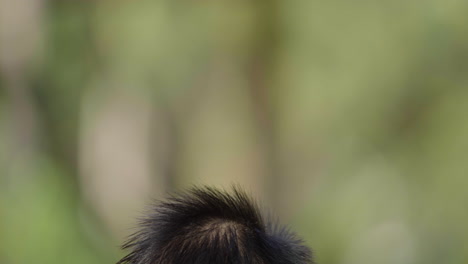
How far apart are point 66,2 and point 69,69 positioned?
64 centimetres

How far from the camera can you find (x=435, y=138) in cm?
711

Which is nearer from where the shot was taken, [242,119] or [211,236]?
A: [211,236]

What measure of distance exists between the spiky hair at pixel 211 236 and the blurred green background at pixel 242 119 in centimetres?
493

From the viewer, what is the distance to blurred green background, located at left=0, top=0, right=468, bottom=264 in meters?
7.02

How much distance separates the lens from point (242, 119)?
784 centimetres

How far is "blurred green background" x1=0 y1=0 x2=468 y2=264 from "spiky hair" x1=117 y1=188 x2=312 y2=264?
16.2 feet

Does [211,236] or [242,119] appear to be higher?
[242,119]

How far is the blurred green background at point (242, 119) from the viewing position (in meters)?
7.02

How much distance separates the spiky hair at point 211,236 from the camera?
1.70 m

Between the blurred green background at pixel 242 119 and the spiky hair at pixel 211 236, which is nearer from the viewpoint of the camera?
the spiky hair at pixel 211 236

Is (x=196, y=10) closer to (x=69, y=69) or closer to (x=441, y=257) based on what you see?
(x=69, y=69)

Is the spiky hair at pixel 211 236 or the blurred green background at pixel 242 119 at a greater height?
the blurred green background at pixel 242 119

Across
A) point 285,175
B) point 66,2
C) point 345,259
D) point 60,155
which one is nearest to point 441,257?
point 345,259

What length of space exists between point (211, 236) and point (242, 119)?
6.13 meters
